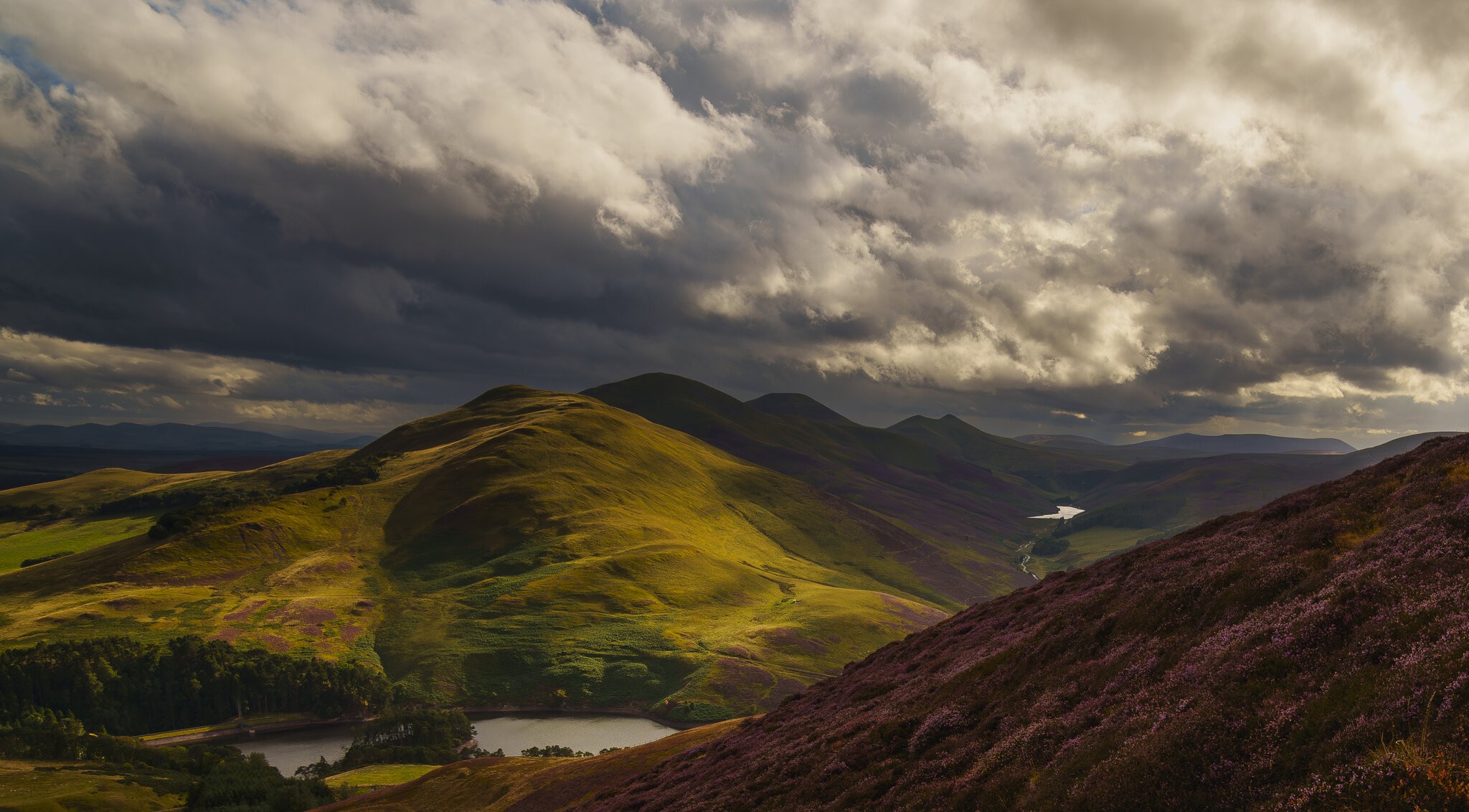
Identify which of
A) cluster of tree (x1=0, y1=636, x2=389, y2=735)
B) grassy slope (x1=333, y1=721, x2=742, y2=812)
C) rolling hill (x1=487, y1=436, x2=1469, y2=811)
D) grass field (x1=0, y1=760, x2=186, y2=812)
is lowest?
cluster of tree (x1=0, y1=636, x2=389, y2=735)

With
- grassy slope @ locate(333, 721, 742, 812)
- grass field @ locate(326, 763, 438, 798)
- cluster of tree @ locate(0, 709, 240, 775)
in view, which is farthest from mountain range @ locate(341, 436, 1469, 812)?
cluster of tree @ locate(0, 709, 240, 775)

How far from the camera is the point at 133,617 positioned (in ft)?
606

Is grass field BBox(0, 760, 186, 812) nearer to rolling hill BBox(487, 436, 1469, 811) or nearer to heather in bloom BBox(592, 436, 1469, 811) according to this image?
rolling hill BBox(487, 436, 1469, 811)

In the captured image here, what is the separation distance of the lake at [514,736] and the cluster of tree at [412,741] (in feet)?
16.0

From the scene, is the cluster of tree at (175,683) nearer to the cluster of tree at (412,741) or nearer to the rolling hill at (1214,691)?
the cluster of tree at (412,741)

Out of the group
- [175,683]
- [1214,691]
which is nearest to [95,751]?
[175,683]

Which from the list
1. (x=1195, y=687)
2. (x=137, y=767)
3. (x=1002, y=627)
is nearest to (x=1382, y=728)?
(x=1195, y=687)

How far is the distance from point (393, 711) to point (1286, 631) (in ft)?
606

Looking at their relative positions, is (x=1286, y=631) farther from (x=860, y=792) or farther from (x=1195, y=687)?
(x=860, y=792)

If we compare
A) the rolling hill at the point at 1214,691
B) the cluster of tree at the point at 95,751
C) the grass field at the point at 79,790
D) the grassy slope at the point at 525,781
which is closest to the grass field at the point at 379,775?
the cluster of tree at the point at 95,751

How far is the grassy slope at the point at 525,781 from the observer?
61812 mm

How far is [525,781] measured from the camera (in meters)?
70.1

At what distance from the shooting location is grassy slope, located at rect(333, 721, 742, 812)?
61812 millimetres

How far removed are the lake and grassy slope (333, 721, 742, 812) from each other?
74805mm
